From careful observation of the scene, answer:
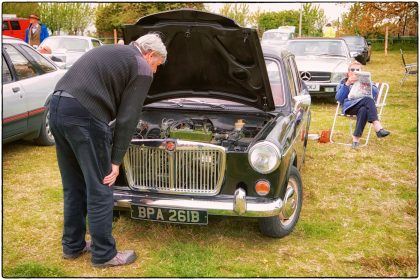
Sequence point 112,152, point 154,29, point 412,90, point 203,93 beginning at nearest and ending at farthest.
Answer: point 112,152
point 154,29
point 203,93
point 412,90

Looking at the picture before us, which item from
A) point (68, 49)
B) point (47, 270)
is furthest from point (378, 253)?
point (68, 49)

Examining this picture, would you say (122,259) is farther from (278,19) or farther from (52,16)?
(278,19)

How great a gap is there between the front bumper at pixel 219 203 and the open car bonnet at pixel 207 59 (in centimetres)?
121

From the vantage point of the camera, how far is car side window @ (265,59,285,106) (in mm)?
4629

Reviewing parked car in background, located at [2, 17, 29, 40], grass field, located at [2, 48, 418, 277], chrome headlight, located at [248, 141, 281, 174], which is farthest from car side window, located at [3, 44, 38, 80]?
parked car in background, located at [2, 17, 29, 40]

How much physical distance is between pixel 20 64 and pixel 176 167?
361 cm

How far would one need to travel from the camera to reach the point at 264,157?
3523 mm

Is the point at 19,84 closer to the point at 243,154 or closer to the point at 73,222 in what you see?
the point at 73,222

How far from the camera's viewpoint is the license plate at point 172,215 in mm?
3525

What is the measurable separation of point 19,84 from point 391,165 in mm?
5141

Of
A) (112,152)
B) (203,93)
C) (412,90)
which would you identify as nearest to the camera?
(112,152)

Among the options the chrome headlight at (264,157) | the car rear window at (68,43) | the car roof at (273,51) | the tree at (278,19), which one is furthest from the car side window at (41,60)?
the tree at (278,19)

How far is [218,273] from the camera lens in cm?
338

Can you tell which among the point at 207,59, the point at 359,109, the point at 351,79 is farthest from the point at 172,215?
the point at 351,79
